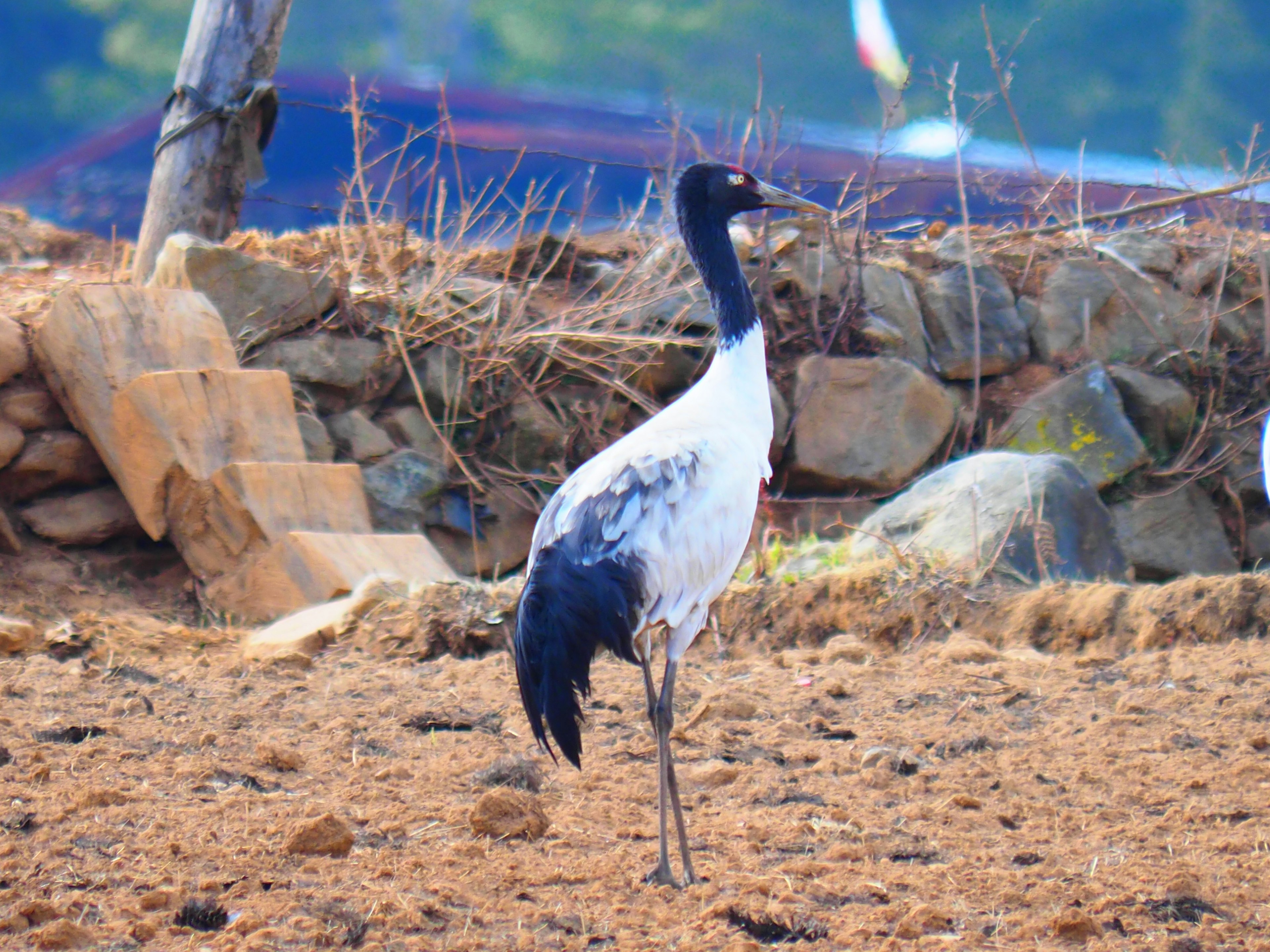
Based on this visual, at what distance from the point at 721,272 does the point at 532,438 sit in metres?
3.90

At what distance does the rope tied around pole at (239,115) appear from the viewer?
7.02 meters

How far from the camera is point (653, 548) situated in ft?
9.95

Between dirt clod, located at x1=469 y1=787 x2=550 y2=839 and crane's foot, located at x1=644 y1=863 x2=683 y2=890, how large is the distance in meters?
0.35

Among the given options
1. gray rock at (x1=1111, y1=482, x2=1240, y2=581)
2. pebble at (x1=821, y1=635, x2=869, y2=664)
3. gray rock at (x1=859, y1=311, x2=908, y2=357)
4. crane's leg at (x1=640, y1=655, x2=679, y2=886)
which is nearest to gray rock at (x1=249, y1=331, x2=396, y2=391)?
gray rock at (x1=859, y1=311, x2=908, y2=357)

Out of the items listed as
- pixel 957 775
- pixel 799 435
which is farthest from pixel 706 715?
pixel 799 435

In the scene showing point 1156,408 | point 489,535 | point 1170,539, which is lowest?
point 489,535

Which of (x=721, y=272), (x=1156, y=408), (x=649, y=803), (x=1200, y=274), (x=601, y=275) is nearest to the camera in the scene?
(x=649, y=803)

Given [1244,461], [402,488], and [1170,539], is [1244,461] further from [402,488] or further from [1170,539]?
[402,488]

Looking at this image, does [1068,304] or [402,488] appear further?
[1068,304]

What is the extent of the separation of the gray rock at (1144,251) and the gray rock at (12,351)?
7.95 m

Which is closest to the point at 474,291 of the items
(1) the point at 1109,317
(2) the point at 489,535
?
(2) the point at 489,535

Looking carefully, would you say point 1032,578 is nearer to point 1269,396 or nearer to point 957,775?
point 957,775

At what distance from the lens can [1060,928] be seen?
92.4 inches

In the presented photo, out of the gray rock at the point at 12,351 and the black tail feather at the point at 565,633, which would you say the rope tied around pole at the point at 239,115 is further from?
the black tail feather at the point at 565,633
